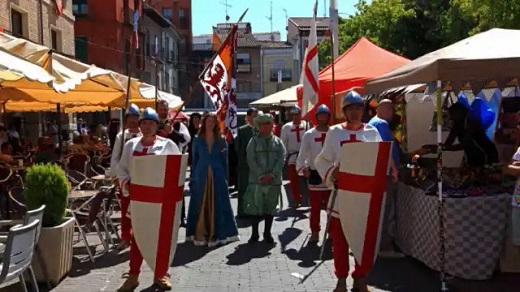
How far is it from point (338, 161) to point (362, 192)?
0.41 metres

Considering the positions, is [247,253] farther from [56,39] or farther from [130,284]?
[56,39]

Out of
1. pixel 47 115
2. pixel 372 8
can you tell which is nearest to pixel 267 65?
pixel 372 8

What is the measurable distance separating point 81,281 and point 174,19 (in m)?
67.0

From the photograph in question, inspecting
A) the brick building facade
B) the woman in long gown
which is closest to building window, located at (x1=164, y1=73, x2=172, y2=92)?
the brick building facade

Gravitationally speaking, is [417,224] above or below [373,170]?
below

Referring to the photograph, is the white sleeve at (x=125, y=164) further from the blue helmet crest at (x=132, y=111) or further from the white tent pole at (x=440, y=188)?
the white tent pole at (x=440, y=188)

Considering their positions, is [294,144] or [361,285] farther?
[294,144]

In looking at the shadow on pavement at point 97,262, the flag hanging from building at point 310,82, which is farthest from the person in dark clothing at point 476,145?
the shadow on pavement at point 97,262

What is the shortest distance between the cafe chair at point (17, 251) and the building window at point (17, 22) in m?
16.7

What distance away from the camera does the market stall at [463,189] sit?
584 centimetres

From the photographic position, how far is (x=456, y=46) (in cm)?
662

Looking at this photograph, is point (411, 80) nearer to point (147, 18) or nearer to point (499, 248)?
point (499, 248)

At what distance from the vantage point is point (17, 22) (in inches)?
817

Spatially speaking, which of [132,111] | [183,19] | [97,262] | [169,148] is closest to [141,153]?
[169,148]
